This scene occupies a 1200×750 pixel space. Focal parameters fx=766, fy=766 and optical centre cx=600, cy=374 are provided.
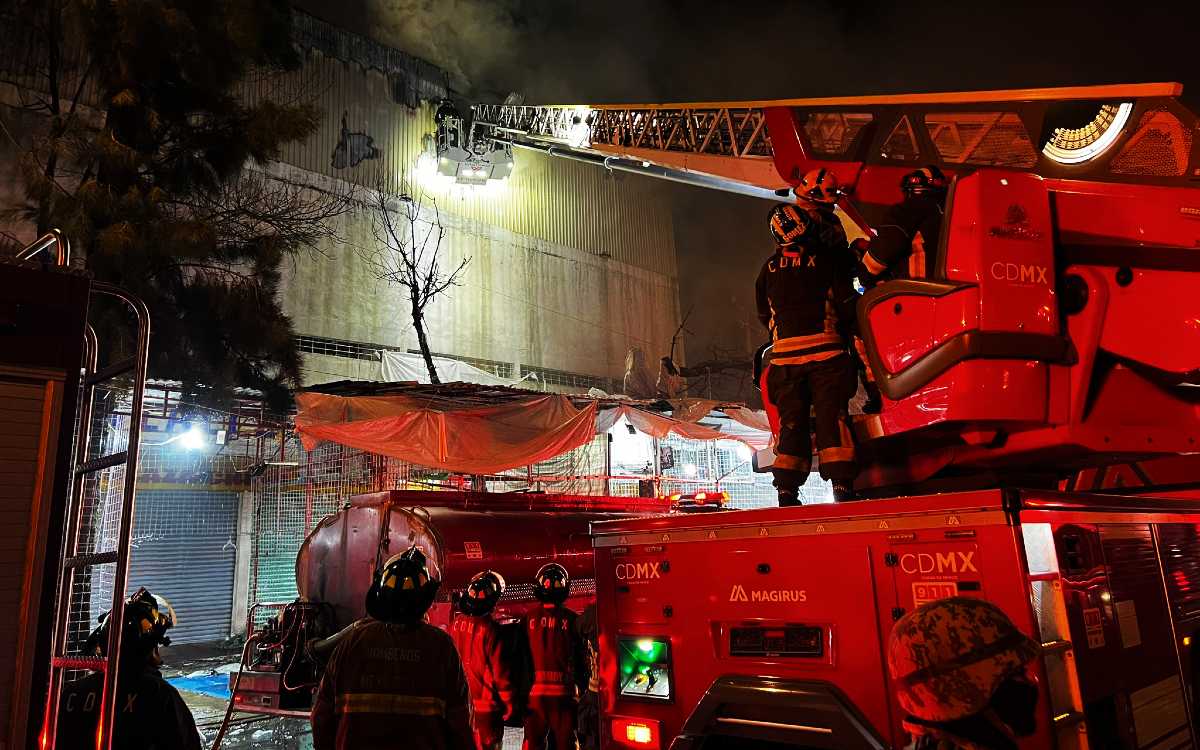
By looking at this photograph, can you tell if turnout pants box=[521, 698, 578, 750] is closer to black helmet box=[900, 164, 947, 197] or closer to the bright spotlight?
black helmet box=[900, 164, 947, 197]

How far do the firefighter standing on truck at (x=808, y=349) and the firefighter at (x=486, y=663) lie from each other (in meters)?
3.22

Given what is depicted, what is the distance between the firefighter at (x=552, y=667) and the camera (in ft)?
21.7

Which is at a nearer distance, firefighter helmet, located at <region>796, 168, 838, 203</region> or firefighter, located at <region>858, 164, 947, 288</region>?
firefighter, located at <region>858, 164, 947, 288</region>

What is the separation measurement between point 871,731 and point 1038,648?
0.75 m

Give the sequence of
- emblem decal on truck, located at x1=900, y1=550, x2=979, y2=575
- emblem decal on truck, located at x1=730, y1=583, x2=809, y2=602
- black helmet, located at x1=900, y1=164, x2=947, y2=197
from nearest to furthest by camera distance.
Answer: emblem decal on truck, located at x1=900, y1=550, x2=979, y2=575 → emblem decal on truck, located at x1=730, y1=583, x2=809, y2=602 → black helmet, located at x1=900, y1=164, x2=947, y2=197

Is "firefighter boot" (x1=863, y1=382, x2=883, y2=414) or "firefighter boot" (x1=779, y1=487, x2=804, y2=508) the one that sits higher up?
"firefighter boot" (x1=863, y1=382, x2=883, y2=414)

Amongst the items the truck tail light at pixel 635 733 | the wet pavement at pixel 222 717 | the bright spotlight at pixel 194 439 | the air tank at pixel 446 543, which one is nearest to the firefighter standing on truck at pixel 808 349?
the truck tail light at pixel 635 733

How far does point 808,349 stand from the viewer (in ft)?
15.0

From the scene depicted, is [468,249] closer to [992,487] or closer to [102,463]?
[102,463]

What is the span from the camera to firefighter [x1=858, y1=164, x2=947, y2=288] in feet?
13.7

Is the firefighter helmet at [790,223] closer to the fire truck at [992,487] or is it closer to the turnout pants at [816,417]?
the fire truck at [992,487]

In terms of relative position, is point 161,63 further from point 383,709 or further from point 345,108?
point 345,108

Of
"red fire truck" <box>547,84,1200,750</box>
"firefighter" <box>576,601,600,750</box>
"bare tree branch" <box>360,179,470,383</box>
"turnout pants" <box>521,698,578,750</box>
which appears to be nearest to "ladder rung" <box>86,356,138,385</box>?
"red fire truck" <box>547,84,1200,750</box>

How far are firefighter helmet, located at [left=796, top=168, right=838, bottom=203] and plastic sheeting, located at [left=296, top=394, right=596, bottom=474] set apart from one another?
6.90 metres
